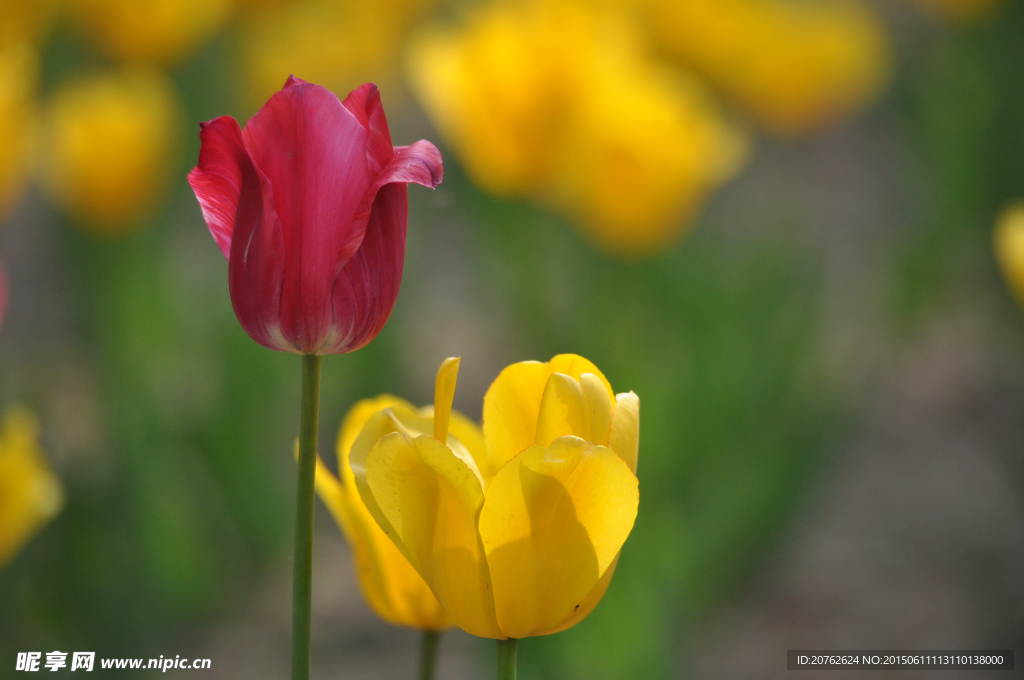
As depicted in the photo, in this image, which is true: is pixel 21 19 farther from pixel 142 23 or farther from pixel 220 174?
pixel 220 174

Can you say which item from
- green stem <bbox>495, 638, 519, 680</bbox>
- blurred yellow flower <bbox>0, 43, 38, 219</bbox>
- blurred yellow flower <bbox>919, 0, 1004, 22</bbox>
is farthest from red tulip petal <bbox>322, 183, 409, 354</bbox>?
blurred yellow flower <bbox>919, 0, 1004, 22</bbox>

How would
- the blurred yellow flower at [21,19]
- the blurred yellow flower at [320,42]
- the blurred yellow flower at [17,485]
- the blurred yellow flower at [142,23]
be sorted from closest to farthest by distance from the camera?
1. the blurred yellow flower at [17,485]
2. the blurred yellow flower at [21,19]
3. the blurred yellow flower at [142,23]
4. the blurred yellow flower at [320,42]

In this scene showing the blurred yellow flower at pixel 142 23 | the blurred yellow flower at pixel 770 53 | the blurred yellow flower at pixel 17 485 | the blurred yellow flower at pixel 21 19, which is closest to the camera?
the blurred yellow flower at pixel 17 485

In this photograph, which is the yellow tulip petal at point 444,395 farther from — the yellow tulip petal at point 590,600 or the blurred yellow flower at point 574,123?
the blurred yellow flower at point 574,123

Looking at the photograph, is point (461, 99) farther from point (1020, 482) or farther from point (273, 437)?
point (1020, 482)

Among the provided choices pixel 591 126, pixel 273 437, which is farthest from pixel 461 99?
pixel 273 437

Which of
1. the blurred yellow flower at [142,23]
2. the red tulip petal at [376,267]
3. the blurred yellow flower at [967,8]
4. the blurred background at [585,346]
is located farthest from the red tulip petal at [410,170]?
the blurred yellow flower at [967,8]

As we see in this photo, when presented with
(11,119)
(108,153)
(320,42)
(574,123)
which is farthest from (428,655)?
(320,42)
